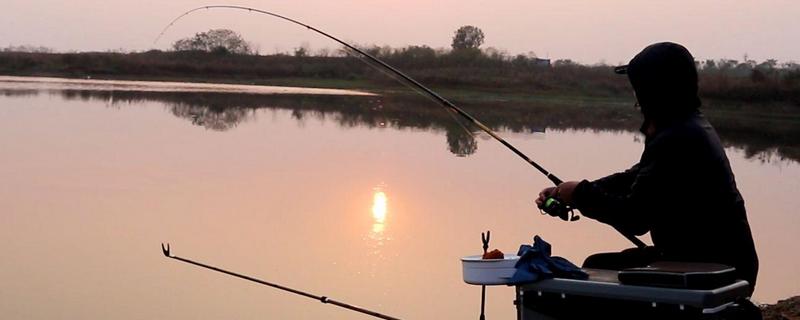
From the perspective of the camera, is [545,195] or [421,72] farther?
[421,72]

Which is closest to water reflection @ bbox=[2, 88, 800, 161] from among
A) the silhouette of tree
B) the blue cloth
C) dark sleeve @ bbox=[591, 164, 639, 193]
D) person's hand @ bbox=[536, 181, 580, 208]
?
the silhouette of tree

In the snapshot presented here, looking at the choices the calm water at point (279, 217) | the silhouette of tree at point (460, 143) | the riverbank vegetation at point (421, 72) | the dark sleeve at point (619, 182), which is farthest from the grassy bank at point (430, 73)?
the dark sleeve at point (619, 182)

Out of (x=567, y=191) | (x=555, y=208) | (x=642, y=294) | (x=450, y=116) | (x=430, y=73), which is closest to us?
(x=642, y=294)

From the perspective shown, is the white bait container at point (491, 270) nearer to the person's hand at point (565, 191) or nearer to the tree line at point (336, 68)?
the person's hand at point (565, 191)

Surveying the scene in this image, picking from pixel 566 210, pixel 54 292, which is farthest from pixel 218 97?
pixel 566 210

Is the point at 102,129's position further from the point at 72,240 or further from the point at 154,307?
the point at 154,307

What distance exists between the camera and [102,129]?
15.5 m

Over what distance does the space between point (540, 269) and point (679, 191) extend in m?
0.40

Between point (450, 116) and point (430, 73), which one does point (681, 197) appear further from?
point (430, 73)

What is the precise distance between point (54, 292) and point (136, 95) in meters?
22.3

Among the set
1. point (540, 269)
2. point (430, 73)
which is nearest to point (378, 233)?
point (540, 269)

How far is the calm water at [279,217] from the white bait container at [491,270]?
269 centimetres

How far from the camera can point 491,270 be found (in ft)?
9.20

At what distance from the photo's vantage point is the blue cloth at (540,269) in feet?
9.08
